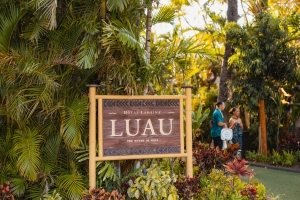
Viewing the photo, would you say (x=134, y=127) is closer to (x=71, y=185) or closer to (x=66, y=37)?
(x=71, y=185)

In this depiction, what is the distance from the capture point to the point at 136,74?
5910 millimetres

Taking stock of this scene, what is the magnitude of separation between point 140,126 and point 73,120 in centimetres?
89

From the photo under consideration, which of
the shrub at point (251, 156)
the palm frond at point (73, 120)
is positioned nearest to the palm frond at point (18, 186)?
the palm frond at point (73, 120)

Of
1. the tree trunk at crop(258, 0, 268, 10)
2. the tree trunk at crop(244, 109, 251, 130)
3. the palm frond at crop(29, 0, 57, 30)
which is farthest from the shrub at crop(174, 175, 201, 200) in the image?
the tree trunk at crop(244, 109, 251, 130)

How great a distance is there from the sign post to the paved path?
2325mm

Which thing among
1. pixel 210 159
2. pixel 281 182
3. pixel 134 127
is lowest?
pixel 281 182

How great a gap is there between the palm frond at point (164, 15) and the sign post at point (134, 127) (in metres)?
1.24

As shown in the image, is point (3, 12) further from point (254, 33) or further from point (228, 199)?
point (254, 33)

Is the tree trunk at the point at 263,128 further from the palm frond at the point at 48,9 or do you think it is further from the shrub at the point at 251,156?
the palm frond at the point at 48,9

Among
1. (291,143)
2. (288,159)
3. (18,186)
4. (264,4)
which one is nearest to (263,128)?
(291,143)

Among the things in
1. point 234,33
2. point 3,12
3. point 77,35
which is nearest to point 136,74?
point 77,35

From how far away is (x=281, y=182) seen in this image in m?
8.28

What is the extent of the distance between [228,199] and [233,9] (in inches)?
271

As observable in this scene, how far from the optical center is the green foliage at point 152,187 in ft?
17.4
